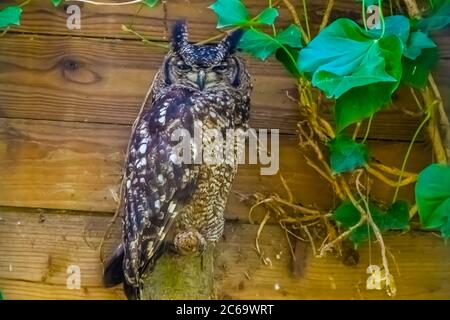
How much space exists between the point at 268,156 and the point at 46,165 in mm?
406

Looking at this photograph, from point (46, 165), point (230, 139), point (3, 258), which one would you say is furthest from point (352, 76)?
point (3, 258)

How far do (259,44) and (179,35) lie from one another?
165mm

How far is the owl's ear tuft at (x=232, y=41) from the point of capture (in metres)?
1.30

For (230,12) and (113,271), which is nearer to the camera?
(230,12)

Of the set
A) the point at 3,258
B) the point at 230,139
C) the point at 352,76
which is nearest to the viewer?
the point at 352,76

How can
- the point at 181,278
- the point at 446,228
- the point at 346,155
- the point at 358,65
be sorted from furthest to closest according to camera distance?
the point at 181,278, the point at 346,155, the point at 446,228, the point at 358,65

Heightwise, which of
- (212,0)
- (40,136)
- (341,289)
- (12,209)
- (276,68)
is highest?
(212,0)

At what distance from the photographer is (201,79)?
1290 mm

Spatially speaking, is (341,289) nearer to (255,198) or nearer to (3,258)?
(255,198)

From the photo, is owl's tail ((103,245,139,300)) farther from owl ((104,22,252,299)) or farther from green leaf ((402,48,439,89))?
green leaf ((402,48,439,89))

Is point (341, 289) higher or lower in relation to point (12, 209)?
lower

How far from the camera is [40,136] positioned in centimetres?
141

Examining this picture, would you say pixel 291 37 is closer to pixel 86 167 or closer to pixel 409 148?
pixel 409 148

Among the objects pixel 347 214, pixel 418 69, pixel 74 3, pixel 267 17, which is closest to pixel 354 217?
pixel 347 214
